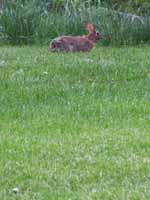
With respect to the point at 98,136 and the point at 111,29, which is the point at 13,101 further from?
the point at 111,29

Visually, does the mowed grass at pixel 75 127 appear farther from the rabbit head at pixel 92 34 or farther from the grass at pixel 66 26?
the grass at pixel 66 26

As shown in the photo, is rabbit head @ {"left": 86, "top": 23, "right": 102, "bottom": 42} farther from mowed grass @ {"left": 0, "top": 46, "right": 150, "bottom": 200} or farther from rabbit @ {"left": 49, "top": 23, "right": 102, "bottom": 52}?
mowed grass @ {"left": 0, "top": 46, "right": 150, "bottom": 200}

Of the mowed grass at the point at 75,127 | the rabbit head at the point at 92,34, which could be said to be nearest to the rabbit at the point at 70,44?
the rabbit head at the point at 92,34

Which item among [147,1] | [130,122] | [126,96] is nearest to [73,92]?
[126,96]

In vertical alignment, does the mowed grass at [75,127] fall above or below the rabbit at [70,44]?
above

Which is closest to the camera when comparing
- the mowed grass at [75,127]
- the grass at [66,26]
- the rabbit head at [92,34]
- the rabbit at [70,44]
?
the mowed grass at [75,127]

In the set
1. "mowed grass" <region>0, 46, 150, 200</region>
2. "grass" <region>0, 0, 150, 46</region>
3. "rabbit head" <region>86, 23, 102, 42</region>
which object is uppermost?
"mowed grass" <region>0, 46, 150, 200</region>

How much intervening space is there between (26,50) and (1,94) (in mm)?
4458

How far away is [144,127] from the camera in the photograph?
7.13 metres

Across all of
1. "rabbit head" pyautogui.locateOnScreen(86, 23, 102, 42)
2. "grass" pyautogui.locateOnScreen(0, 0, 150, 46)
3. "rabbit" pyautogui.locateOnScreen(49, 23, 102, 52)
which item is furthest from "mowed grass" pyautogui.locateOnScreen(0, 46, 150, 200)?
"grass" pyautogui.locateOnScreen(0, 0, 150, 46)

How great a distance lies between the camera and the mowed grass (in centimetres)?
535

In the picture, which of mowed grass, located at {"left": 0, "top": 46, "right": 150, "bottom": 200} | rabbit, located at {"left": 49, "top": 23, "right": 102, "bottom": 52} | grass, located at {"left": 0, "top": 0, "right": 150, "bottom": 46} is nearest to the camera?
mowed grass, located at {"left": 0, "top": 46, "right": 150, "bottom": 200}

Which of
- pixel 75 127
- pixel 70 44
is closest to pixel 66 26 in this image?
pixel 70 44

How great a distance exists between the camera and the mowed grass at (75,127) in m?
5.35
